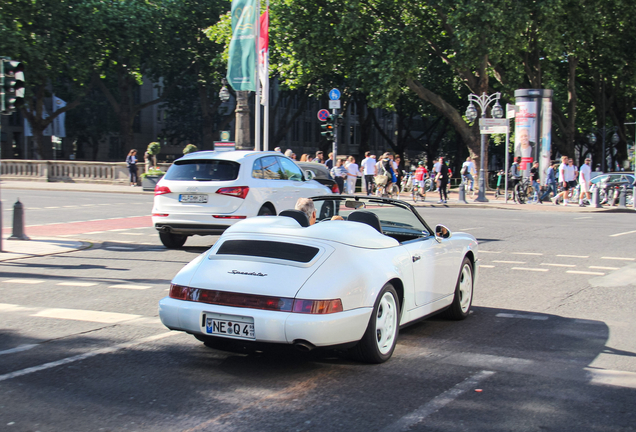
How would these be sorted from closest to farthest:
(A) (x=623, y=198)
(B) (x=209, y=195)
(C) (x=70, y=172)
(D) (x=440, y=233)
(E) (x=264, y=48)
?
(D) (x=440, y=233) → (B) (x=209, y=195) → (E) (x=264, y=48) → (A) (x=623, y=198) → (C) (x=70, y=172)

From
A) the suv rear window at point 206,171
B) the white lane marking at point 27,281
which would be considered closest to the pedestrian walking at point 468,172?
the suv rear window at point 206,171

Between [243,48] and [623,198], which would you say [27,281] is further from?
[623,198]

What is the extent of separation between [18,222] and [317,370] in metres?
10.2

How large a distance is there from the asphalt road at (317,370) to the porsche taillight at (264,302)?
1.68 ft

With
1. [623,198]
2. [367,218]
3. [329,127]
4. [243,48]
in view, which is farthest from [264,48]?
[367,218]

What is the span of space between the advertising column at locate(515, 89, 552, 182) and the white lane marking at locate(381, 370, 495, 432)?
27338 mm

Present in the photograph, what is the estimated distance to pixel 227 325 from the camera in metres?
5.17

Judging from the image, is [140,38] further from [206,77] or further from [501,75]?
[501,75]

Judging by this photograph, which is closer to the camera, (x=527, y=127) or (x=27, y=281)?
(x=27, y=281)

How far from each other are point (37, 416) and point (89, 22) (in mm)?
43507

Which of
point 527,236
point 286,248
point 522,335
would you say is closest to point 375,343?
point 286,248

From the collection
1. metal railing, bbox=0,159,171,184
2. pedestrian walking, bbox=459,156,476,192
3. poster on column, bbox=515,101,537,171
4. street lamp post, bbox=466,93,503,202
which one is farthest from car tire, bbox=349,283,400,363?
metal railing, bbox=0,159,171,184

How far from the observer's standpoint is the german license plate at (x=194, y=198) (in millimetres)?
12562

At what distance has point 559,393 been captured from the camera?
4863mm
